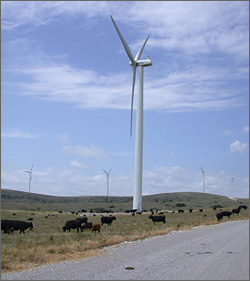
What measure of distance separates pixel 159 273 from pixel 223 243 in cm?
658

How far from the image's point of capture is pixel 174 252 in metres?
14.6

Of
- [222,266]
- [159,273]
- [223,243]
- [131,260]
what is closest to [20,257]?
[131,260]

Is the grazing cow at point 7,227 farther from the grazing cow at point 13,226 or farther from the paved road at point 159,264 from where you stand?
the paved road at point 159,264

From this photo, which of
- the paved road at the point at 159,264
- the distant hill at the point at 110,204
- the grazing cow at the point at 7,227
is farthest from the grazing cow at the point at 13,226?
the distant hill at the point at 110,204

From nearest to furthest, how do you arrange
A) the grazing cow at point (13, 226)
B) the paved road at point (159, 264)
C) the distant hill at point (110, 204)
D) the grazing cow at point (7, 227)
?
the paved road at point (159, 264), the grazing cow at point (7, 227), the grazing cow at point (13, 226), the distant hill at point (110, 204)

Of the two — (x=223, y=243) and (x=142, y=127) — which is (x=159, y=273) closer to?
(x=223, y=243)

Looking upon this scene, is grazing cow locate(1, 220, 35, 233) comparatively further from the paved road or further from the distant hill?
the distant hill

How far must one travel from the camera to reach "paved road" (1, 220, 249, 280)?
10.5 metres

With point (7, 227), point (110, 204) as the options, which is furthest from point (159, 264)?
point (110, 204)

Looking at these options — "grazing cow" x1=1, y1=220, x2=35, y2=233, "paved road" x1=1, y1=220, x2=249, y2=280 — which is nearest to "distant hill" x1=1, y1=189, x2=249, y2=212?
"grazing cow" x1=1, y1=220, x2=35, y2=233

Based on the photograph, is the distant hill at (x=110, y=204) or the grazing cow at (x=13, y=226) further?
the distant hill at (x=110, y=204)

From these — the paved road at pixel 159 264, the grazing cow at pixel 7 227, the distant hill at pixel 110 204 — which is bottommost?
the distant hill at pixel 110 204

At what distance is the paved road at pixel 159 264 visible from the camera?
1049 centimetres

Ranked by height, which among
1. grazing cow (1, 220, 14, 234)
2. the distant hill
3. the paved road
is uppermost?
the paved road
